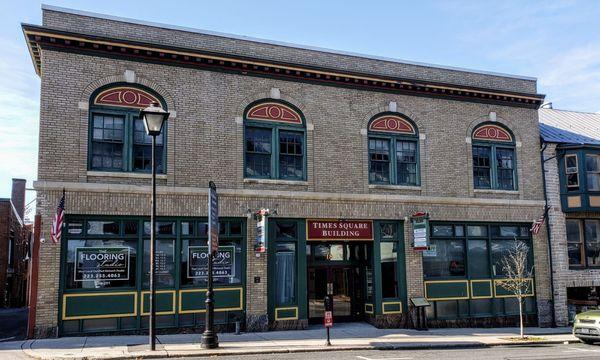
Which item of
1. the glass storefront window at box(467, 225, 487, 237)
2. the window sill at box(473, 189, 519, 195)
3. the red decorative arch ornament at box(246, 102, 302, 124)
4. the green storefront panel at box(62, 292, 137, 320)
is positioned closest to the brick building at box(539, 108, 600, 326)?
the window sill at box(473, 189, 519, 195)

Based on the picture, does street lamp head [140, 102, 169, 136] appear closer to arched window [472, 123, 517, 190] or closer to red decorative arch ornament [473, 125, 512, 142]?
arched window [472, 123, 517, 190]

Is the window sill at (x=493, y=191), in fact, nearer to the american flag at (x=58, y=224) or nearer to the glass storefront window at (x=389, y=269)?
the glass storefront window at (x=389, y=269)

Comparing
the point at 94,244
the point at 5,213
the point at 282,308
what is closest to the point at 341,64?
the point at 282,308

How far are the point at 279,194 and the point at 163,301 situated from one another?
4.94 metres

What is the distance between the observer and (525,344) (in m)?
16.7

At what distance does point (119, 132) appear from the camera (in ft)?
55.1

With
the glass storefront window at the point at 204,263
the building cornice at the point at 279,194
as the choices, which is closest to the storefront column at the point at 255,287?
the glass storefront window at the point at 204,263

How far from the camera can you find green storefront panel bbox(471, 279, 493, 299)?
67.5 ft

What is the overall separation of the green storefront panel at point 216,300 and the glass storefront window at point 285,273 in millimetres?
1397

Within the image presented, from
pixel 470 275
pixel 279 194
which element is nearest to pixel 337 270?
pixel 279 194

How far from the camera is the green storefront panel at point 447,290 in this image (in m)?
19.9

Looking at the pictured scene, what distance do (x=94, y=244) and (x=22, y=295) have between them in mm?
31611

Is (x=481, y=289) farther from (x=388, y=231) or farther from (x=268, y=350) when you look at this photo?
(x=268, y=350)

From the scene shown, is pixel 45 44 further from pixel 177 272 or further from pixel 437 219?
pixel 437 219
